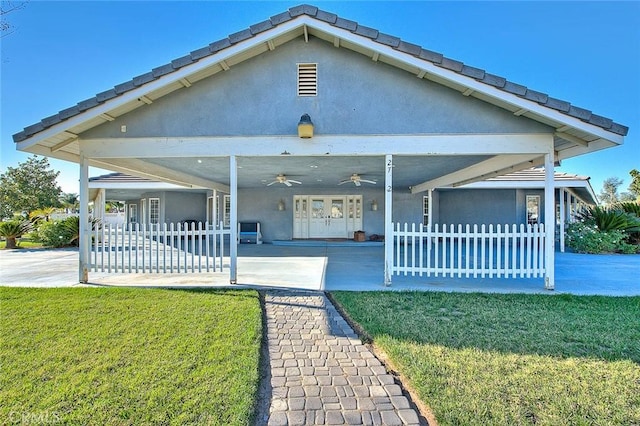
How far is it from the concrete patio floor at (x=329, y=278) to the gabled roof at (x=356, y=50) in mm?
3052

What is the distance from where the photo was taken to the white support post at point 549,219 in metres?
6.63

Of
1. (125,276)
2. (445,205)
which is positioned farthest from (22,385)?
(445,205)

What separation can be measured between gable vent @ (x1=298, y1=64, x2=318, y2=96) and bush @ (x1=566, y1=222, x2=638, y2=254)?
1319 cm

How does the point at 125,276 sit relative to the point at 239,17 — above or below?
below

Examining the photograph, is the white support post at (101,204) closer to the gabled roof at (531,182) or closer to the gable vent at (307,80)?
the gable vent at (307,80)

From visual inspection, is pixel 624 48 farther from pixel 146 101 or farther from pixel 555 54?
pixel 146 101

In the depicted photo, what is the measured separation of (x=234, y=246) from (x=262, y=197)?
10546 millimetres

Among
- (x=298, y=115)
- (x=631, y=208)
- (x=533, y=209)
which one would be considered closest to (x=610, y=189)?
(x=631, y=208)

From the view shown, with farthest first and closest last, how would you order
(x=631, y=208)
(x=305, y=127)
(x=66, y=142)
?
(x=631, y=208) < (x=66, y=142) < (x=305, y=127)

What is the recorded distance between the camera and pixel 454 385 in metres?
2.96

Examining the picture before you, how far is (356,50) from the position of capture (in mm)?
6695

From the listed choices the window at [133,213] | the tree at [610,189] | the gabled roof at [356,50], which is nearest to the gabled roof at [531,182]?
the gabled roof at [356,50]

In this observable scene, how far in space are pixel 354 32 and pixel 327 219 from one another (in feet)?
40.5

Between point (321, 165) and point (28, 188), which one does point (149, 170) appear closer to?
point (321, 165)
